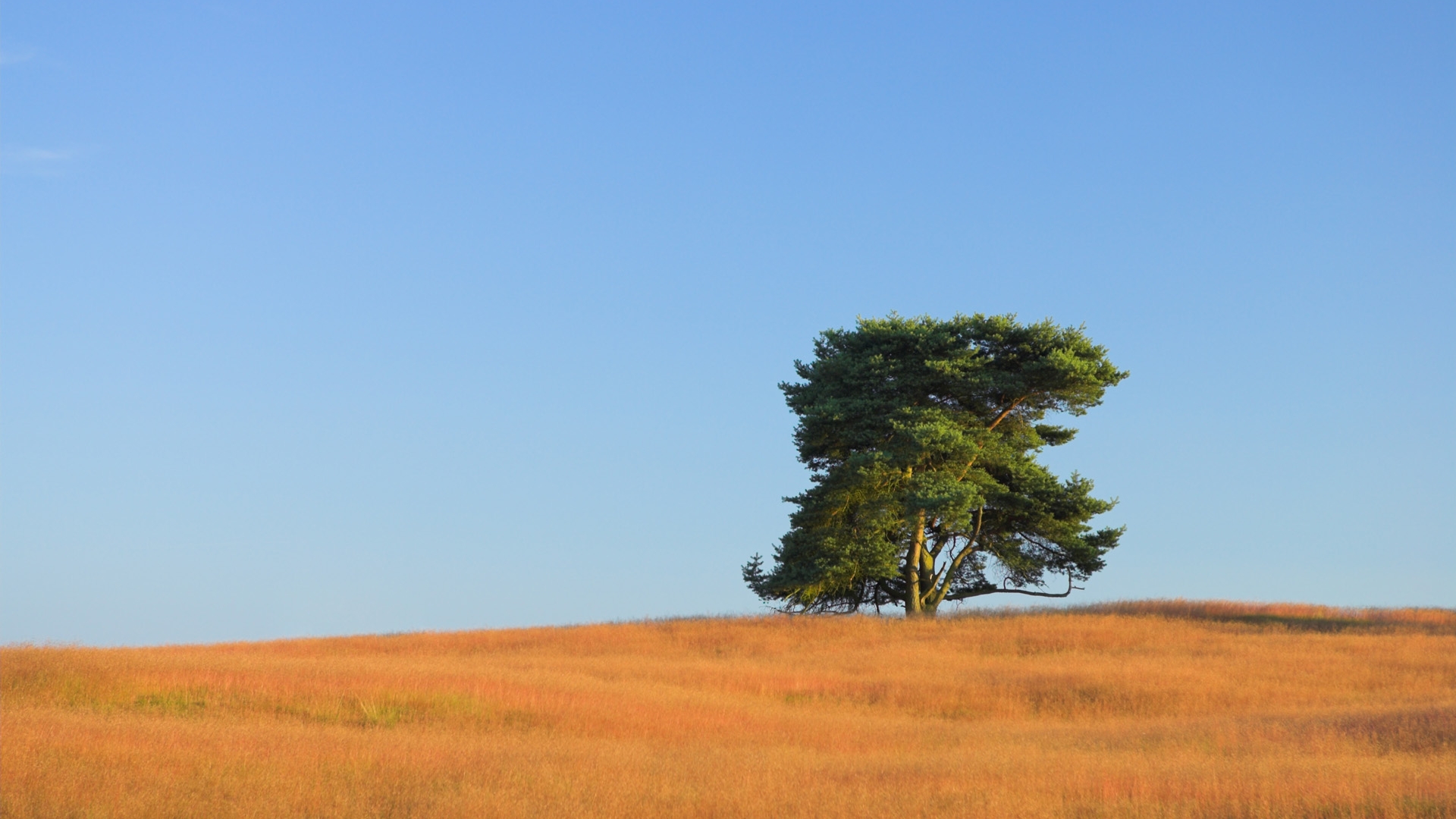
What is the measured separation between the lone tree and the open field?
4.40 m

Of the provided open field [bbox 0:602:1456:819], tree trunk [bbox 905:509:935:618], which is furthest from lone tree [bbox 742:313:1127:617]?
open field [bbox 0:602:1456:819]

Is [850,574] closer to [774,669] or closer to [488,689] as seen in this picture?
[774,669]

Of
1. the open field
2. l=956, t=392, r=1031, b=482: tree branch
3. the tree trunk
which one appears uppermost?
l=956, t=392, r=1031, b=482: tree branch

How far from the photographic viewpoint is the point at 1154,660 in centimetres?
2602

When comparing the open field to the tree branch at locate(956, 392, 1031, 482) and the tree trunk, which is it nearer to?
the tree trunk

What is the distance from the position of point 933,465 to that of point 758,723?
1907 cm

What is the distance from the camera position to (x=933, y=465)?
117 feet

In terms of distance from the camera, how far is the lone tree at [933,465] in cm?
3516

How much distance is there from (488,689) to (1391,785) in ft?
45.0

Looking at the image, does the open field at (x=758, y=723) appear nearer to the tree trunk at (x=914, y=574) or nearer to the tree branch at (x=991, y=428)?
the tree trunk at (x=914, y=574)

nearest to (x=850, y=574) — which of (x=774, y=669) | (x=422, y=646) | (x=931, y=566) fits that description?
(x=931, y=566)

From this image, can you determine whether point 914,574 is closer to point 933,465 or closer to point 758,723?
point 933,465

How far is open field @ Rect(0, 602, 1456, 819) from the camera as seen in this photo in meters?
11.2

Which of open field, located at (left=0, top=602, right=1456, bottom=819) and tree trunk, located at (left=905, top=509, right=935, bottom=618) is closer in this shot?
open field, located at (left=0, top=602, right=1456, bottom=819)
